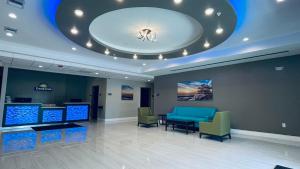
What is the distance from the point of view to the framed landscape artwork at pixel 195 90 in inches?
271

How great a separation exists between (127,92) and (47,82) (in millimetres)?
4610

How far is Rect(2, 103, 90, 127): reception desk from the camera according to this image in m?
6.38

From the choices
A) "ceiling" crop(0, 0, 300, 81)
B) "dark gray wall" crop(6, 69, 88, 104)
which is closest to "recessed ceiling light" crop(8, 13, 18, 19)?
"ceiling" crop(0, 0, 300, 81)

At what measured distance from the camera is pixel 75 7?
2.63 metres

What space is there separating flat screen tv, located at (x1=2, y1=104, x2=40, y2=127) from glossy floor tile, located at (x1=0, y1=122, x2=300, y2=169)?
225 cm

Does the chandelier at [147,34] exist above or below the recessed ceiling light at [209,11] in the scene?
above

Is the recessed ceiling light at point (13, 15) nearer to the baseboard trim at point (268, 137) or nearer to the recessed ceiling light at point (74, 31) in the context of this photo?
the recessed ceiling light at point (74, 31)

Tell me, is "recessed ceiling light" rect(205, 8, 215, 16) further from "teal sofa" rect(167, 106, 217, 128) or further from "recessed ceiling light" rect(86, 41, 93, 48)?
"teal sofa" rect(167, 106, 217, 128)

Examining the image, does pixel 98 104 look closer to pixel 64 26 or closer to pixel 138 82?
pixel 138 82

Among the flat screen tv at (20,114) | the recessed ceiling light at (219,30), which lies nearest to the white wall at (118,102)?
the flat screen tv at (20,114)

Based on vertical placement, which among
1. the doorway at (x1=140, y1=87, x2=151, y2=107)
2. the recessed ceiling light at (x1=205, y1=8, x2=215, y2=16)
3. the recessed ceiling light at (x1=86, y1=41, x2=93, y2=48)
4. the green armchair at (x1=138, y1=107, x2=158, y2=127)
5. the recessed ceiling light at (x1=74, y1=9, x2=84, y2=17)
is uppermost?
the recessed ceiling light at (x1=205, y1=8, x2=215, y2=16)

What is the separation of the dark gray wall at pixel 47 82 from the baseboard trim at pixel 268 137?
928cm

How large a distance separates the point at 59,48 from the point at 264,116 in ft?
23.5

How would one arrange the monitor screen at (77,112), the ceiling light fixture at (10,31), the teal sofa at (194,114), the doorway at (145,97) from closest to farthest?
1. the ceiling light fixture at (10,31)
2. the teal sofa at (194,114)
3. the monitor screen at (77,112)
4. the doorway at (145,97)
